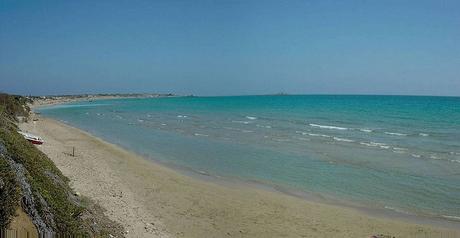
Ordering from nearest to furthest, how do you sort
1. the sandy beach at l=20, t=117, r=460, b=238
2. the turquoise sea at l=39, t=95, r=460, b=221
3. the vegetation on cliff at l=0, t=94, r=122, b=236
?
the vegetation on cliff at l=0, t=94, r=122, b=236, the sandy beach at l=20, t=117, r=460, b=238, the turquoise sea at l=39, t=95, r=460, b=221

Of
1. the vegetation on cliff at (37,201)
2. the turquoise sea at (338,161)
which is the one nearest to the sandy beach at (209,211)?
the vegetation on cliff at (37,201)

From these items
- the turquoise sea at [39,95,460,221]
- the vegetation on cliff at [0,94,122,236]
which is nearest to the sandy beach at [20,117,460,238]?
the vegetation on cliff at [0,94,122,236]

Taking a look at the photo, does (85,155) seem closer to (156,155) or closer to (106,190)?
(156,155)

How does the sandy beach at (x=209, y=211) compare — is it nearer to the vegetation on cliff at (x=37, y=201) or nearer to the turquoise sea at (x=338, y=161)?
the vegetation on cliff at (x=37, y=201)

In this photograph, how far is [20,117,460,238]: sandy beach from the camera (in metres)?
11.5

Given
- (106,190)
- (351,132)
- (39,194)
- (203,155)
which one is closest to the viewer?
(39,194)

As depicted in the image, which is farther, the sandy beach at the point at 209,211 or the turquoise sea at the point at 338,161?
the turquoise sea at the point at 338,161

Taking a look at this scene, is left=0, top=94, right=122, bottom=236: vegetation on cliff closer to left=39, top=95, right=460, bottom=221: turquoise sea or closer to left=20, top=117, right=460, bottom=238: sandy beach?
left=20, top=117, right=460, bottom=238: sandy beach

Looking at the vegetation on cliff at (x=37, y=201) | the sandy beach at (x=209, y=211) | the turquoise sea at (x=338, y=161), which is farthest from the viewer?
the turquoise sea at (x=338, y=161)

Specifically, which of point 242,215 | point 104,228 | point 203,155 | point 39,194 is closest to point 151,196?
point 242,215

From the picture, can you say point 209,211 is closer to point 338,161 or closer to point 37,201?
point 37,201

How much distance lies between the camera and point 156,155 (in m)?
25.4

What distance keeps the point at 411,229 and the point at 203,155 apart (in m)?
14.9

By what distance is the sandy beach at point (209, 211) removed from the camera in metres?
11.5
